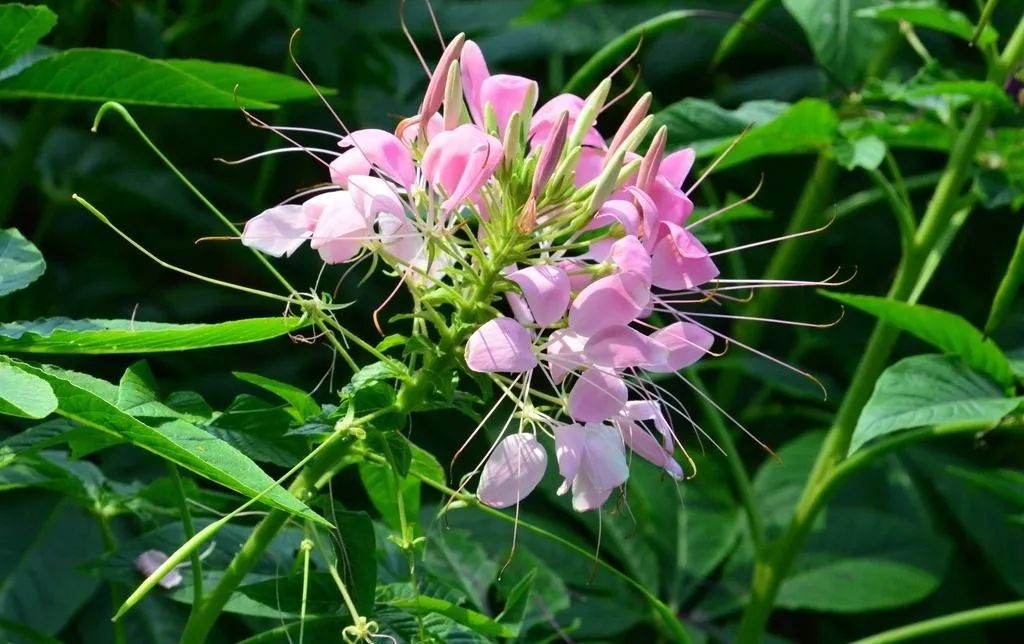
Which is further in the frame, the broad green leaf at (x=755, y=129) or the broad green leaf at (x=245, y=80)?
the broad green leaf at (x=755, y=129)

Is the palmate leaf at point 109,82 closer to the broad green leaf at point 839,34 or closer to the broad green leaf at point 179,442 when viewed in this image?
the broad green leaf at point 179,442

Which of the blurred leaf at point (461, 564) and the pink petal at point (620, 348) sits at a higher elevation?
the pink petal at point (620, 348)

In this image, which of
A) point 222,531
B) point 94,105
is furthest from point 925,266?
point 94,105

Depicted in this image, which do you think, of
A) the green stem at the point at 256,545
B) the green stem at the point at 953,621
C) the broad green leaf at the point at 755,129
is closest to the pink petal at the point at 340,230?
the green stem at the point at 256,545

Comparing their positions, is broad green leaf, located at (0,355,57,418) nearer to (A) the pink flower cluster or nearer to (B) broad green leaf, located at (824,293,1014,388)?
(A) the pink flower cluster

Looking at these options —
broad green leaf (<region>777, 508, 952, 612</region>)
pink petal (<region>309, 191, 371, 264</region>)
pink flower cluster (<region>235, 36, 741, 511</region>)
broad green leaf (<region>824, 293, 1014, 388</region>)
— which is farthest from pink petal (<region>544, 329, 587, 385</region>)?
broad green leaf (<region>777, 508, 952, 612</region>)

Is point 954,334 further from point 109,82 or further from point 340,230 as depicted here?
point 109,82
